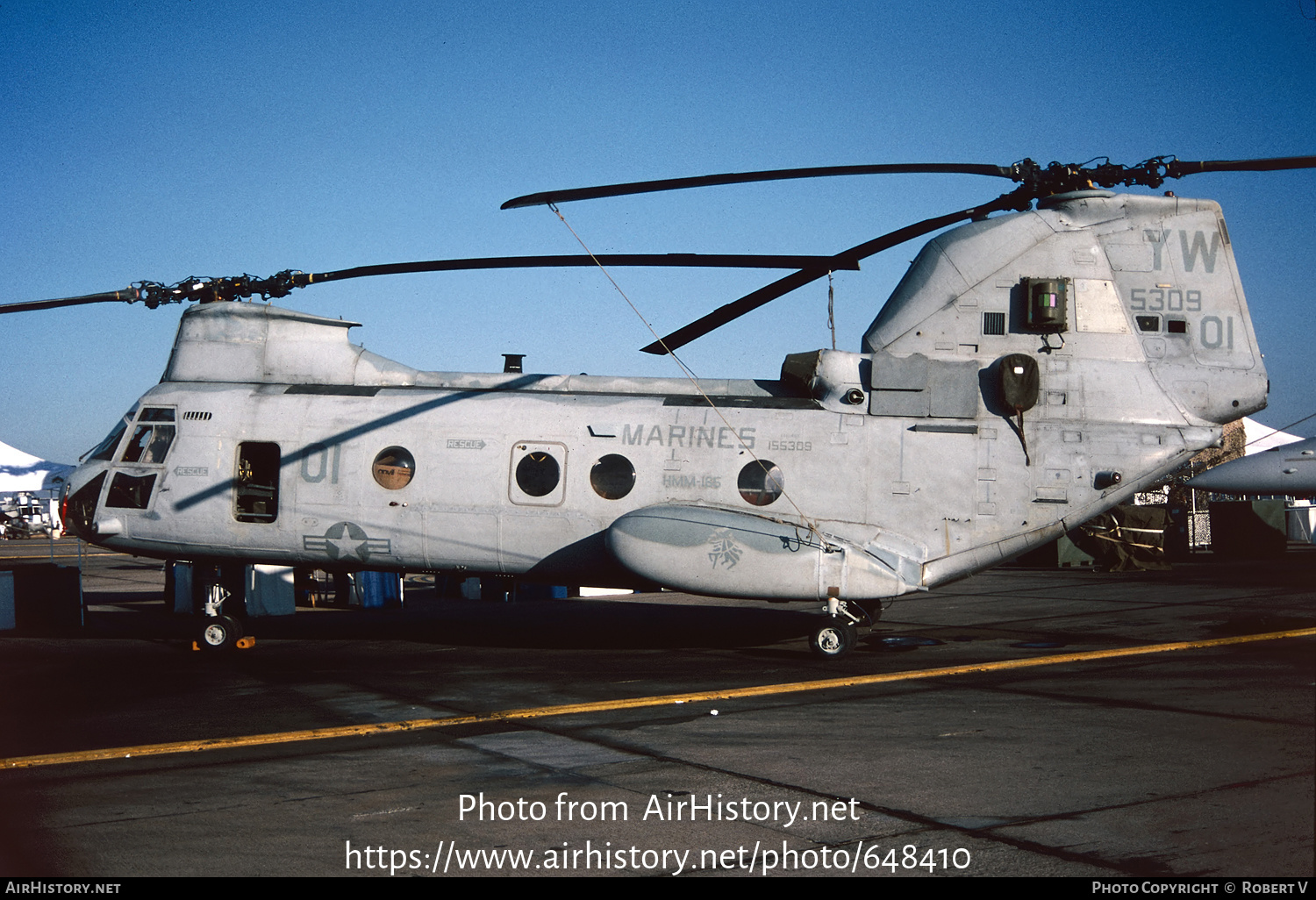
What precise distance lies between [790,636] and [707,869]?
9182 mm

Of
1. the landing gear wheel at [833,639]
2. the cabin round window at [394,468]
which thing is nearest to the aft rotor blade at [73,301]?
the cabin round window at [394,468]

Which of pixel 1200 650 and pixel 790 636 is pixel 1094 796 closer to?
pixel 1200 650

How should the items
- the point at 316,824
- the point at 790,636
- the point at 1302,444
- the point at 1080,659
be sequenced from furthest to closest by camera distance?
1. the point at 1302,444
2. the point at 790,636
3. the point at 1080,659
4. the point at 316,824

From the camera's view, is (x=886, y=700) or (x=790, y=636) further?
(x=790, y=636)

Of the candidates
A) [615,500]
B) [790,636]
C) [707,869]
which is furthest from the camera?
[790,636]

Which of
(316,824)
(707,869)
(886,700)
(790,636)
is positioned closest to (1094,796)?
(707,869)

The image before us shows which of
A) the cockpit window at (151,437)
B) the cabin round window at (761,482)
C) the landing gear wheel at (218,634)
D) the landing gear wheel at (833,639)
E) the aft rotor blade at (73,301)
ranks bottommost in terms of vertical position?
the landing gear wheel at (218,634)

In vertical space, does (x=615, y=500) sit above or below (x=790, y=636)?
above

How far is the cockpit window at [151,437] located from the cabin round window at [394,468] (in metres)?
2.82

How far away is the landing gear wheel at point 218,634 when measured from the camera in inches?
505

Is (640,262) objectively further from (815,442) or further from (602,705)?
(602,705)

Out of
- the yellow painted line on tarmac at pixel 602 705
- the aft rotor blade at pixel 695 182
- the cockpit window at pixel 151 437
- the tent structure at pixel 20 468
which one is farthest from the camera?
the tent structure at pixel 20 468

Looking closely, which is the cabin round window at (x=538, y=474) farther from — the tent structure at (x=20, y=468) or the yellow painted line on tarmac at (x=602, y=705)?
the tent structure at (x=20, y=468)

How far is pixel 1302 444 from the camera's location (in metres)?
19.5
